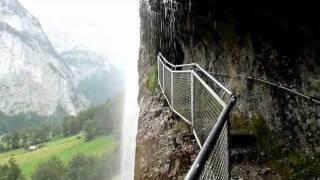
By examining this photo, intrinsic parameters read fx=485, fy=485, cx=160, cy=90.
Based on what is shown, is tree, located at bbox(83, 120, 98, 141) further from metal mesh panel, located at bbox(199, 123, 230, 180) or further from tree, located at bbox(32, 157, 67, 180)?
metal mesh panel, located at bbox(199, 123, 230, 180)

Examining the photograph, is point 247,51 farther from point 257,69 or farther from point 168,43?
point 168,43

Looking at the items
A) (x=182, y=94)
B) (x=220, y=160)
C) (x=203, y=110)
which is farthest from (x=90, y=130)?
(x=220, y=160)

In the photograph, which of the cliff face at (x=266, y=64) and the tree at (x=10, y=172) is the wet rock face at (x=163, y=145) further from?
the tree at (x=10, y=172)

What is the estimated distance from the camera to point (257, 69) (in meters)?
9.62

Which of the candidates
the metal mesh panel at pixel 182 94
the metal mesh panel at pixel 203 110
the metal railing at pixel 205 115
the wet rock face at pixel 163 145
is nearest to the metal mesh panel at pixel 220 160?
the metal railing at pixel 205 115

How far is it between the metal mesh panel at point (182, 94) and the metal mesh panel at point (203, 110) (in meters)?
0.91

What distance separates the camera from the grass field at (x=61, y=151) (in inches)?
3718

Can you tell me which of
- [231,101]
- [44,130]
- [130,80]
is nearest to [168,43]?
[231,101]

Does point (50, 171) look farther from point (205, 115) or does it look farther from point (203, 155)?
point (203, 155)

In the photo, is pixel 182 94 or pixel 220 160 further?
pixel 182 94

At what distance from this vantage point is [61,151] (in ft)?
333

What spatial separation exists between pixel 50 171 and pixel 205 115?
271 ft

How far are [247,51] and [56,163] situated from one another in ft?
270

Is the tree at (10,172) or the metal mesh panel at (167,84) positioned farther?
the tree at (10,172)
